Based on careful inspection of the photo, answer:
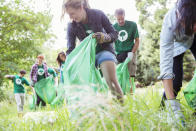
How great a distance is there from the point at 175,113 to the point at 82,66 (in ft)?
2.95

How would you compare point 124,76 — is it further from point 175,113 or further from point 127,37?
point 175,113

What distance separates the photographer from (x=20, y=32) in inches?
298

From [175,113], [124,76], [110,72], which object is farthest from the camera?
[124,76]

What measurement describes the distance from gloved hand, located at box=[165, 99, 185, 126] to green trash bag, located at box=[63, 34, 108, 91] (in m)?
0.62

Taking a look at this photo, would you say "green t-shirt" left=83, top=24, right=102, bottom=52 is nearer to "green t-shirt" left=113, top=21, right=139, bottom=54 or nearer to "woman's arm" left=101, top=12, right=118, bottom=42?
"woman's arm" left=101, top=12, right=118, bottom=42

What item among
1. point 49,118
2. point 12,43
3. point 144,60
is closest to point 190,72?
point 144,60

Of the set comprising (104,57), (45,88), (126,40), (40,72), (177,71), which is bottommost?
(45,88)

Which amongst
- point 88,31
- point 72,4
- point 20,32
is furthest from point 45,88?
point 20,32

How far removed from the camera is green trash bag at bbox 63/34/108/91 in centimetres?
189

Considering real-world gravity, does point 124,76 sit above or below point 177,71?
below

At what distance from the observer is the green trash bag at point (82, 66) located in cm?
189

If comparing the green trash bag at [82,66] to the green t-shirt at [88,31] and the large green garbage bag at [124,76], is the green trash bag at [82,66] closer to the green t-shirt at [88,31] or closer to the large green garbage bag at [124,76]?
the green t-shirt at [88,31]

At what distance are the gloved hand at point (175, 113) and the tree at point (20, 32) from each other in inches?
234

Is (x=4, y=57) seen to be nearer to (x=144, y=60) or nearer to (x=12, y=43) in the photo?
(x=12, y=43)
